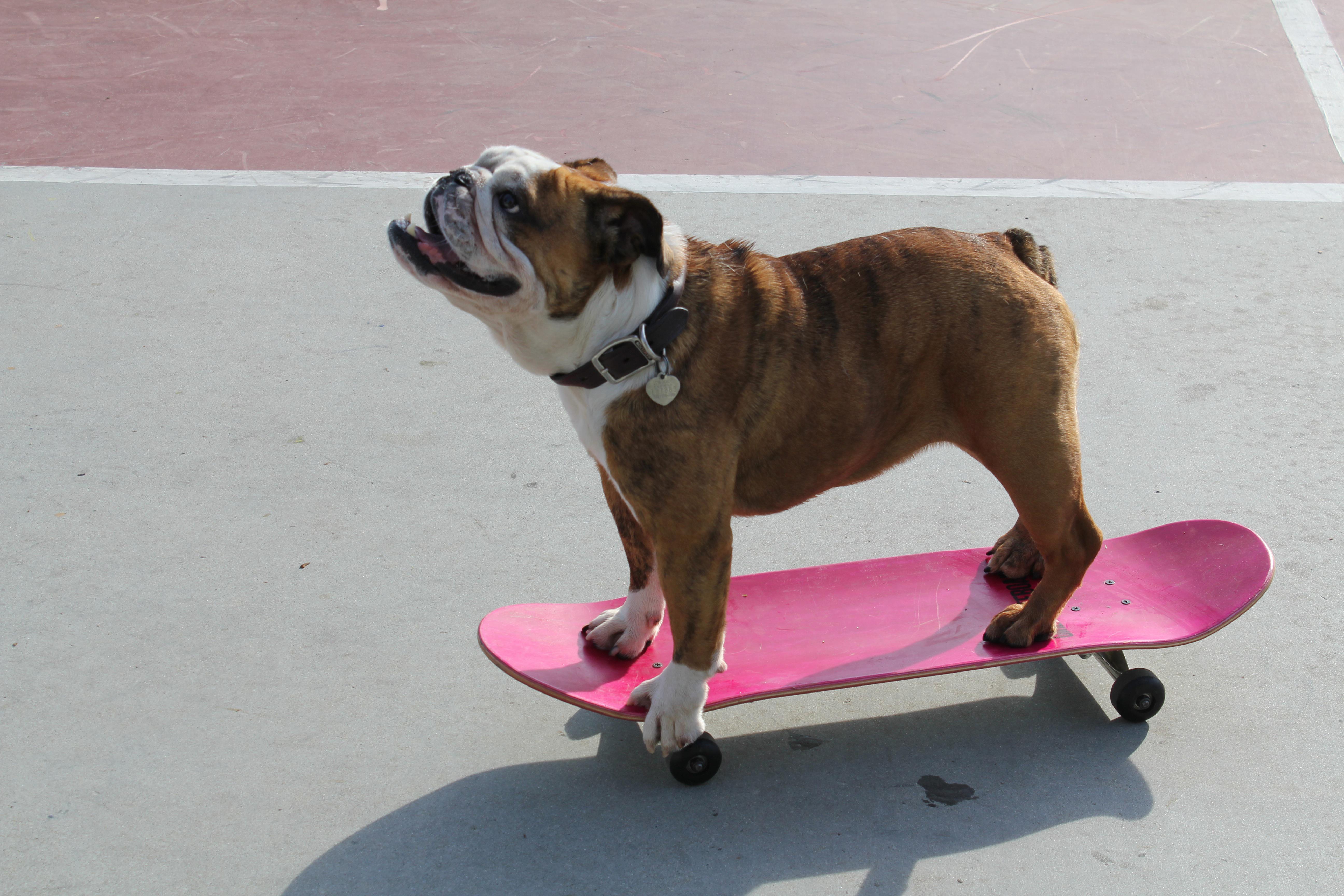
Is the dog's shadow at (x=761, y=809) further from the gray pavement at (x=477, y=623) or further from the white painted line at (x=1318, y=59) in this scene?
the white painted line at (x=1318, y=59)

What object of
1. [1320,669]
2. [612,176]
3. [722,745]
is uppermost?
[612,176]

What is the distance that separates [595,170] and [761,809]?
68.6 inches

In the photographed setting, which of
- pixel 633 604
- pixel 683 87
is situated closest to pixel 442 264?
pixel 633 604

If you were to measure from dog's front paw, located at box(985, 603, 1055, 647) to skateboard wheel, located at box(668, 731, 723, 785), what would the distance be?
2.91 feet

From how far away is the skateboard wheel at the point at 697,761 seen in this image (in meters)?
2.98

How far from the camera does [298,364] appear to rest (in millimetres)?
4992

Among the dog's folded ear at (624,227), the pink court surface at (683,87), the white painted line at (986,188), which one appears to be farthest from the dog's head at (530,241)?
the pink court surface at (683,87)

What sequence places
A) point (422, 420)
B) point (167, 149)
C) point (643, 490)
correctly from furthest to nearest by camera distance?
point (167, 149) → point (422, 420) → point (643, 490)

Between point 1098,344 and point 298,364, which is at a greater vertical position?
point 1098,344

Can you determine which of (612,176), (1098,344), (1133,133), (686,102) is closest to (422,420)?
(612,176)

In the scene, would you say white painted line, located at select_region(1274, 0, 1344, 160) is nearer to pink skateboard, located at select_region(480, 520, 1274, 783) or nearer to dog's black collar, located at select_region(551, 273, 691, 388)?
pink skateboard, located at select_region(480, 520, 1274, 783)

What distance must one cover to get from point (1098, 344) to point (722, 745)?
9.59 ft

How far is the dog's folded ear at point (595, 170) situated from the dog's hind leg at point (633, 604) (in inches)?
32.6

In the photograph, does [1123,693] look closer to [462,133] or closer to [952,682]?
[952,682]
